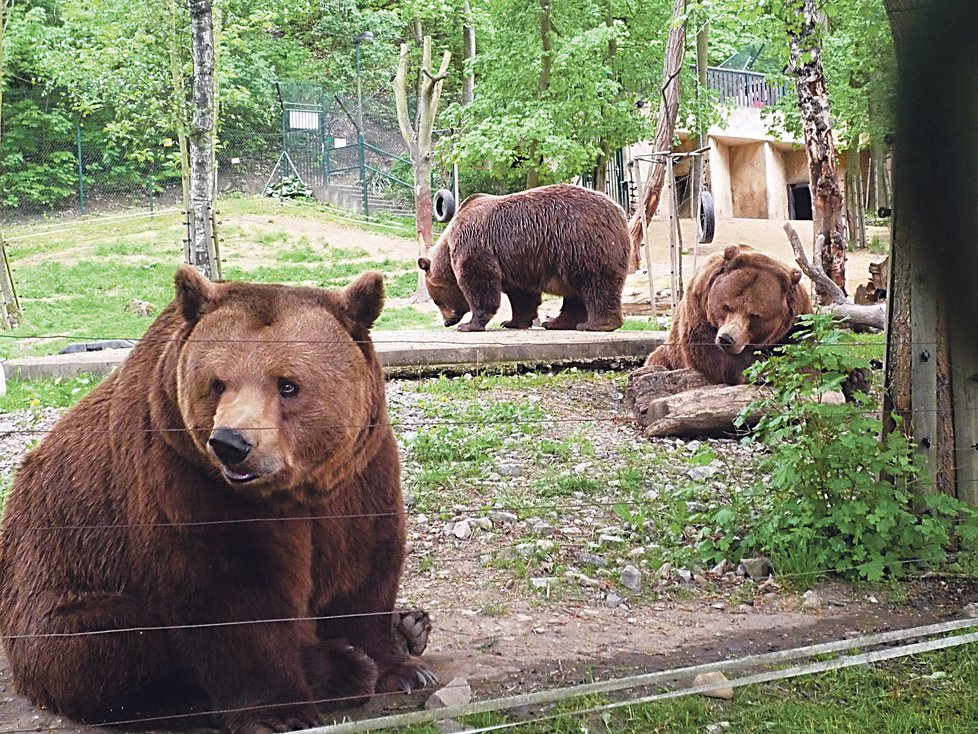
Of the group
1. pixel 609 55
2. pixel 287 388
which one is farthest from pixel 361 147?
pixel 287 388

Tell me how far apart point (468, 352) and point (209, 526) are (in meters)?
2.54

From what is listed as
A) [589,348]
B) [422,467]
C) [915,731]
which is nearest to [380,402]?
[422,467]

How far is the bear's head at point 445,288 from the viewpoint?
284 inches

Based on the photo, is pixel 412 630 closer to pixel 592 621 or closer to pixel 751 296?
pixel 592 621

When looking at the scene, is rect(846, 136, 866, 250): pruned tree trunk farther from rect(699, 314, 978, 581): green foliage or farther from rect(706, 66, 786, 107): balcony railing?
rect(699, 314, 978, 581): green foliage

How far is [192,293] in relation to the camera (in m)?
2.37

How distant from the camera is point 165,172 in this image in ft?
13.0

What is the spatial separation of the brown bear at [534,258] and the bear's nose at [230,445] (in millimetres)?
4435

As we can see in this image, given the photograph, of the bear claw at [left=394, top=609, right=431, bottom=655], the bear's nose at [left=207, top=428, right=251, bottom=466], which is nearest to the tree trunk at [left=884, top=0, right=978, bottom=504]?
the bear's nose at [left=207, top=428, right=251, bottom=466]

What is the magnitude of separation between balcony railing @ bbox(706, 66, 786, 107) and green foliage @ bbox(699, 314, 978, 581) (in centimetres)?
351

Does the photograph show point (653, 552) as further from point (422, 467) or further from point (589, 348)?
point (589, 348)

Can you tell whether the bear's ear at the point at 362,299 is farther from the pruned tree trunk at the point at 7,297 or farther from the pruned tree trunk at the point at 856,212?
the pruned tree trunk at the point at 856,212

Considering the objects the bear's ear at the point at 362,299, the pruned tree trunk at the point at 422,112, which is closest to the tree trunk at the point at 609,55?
the pruned tree trunk at the point at 422,112

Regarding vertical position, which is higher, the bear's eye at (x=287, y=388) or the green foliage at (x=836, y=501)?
the bear's eye at (x=287, y=388)
